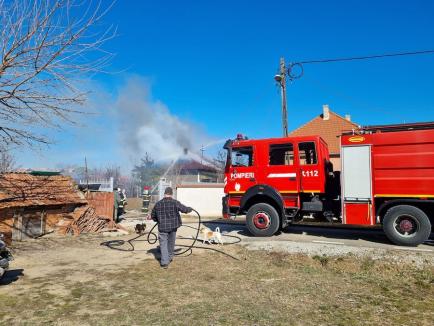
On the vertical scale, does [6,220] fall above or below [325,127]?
below

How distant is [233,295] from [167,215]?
2.66 metres

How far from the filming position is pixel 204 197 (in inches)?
822

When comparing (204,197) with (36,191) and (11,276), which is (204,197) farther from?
(11,276)

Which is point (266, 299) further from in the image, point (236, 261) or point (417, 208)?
point (417, 208)

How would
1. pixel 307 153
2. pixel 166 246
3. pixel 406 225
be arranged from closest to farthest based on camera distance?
pixel 166 246 < pixel 406 225 < pixel 307 153

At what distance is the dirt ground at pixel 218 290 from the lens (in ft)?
15.1

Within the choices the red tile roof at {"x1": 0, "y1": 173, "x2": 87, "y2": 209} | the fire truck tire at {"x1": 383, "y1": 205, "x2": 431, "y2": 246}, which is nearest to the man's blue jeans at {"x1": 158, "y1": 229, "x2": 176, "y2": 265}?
the fire truck tire at {"x1": 383, "y1": 205, "x2": 431, "y2": 246}

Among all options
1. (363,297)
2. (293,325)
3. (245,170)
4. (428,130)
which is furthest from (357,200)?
(293,325)

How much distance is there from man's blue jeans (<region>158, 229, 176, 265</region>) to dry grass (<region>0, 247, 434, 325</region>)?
21 centimetres

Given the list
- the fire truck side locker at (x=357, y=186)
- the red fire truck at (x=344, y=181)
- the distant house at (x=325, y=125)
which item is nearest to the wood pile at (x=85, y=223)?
the red fire truck at (x=344, y=181)

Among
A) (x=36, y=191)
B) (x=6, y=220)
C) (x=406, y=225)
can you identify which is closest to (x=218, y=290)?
(x=406, y=225)

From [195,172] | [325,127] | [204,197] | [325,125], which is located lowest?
[204,197]

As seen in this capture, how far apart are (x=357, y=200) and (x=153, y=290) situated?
5.92 m

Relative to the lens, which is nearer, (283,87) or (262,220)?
(262,220)
